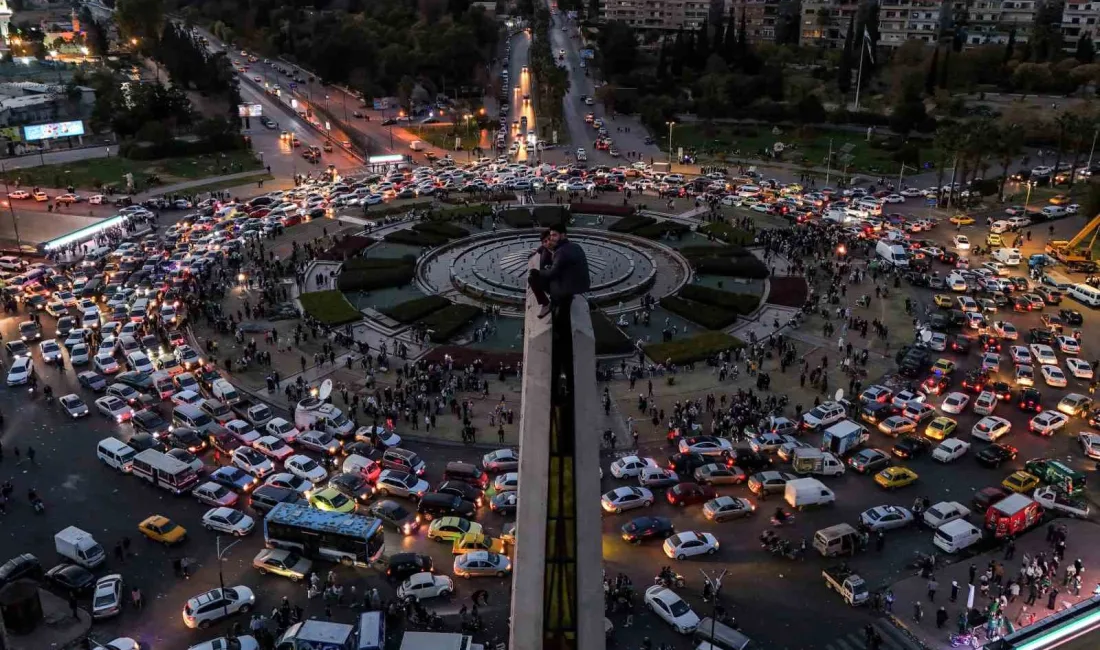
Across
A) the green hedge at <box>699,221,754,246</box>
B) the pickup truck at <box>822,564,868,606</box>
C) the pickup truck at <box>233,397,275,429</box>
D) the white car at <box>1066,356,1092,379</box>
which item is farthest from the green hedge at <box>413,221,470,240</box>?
the pickup truck at <box>822,564,868,606</box>

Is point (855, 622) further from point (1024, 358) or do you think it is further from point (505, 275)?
point (505, 275)

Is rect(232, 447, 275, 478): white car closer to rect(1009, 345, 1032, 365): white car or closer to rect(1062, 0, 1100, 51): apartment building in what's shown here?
rect(1009, 345, 1032, 365): white car

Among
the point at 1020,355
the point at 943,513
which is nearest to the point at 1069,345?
the point at 1020,355

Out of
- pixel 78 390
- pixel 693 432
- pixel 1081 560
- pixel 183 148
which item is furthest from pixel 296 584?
pixel 183 148

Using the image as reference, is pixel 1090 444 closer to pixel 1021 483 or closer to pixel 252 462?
pixel 1021 483

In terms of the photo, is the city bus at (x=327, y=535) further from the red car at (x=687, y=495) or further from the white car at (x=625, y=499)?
the red car at (x=687, y=495)

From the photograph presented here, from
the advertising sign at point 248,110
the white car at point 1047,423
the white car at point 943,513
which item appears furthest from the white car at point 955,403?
the advertising sign at point 248,110
